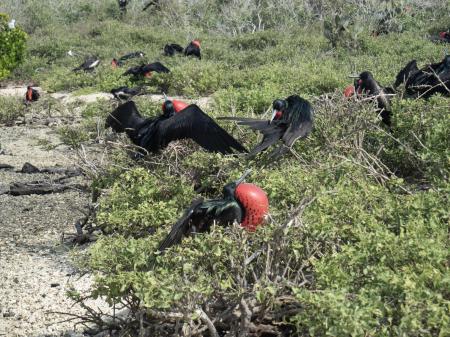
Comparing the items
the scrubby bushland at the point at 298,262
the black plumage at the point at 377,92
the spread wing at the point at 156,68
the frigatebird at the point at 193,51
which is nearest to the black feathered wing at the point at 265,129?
the scrubby bushland at the point at 298,262

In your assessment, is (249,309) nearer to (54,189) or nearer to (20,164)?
(54,189)

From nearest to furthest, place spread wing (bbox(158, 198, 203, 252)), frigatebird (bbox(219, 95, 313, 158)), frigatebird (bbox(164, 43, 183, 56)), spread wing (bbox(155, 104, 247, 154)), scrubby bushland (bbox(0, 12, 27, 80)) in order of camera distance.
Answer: spread wing (bbox(158, 198, 203, 252)), frigatebird (bbox(219, 95, 313, 158)), spread wing (bbox(155, 104, 247, 154)), scrubby bushland (bbox(0, 12, 27, 80)), frigatebird (bbox(164, 43, 183, 56))

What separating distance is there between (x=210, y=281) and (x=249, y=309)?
123mm

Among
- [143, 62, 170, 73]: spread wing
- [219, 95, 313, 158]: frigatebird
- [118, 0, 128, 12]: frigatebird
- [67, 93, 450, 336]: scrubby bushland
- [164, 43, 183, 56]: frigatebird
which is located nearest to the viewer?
[67, 93, 450, 336]: scrubby bushland

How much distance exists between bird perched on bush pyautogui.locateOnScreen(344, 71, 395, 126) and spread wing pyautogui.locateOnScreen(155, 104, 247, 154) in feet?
1.92

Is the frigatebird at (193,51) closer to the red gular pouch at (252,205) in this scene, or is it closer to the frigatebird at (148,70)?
the frigatebird at (148,70)

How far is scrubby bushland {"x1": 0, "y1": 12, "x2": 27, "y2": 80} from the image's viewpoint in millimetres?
11219

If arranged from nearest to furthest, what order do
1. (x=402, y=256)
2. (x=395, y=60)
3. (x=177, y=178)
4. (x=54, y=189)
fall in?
1. (x=402, y=256)
2. (x=177, y=178)
3. (x=54, y=189)
4. (x=395, y=60)

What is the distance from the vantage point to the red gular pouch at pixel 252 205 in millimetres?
2385

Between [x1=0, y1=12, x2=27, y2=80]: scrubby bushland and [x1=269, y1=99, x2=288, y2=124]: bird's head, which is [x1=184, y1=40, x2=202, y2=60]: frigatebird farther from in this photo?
[x1=269, y1=99, x2=288, y2=124]: bird's head

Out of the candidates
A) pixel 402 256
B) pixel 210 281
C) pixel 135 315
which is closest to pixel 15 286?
pixel 135 315

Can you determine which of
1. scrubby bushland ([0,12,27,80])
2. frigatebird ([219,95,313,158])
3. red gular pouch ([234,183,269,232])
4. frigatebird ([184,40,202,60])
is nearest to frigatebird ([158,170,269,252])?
red gular pouch ([234,183,269,232])

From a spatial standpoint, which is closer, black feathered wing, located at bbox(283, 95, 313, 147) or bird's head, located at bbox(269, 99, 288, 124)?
black feathered wing, located at bbox(283, 95, 313, 147)

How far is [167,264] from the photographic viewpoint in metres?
2.11
